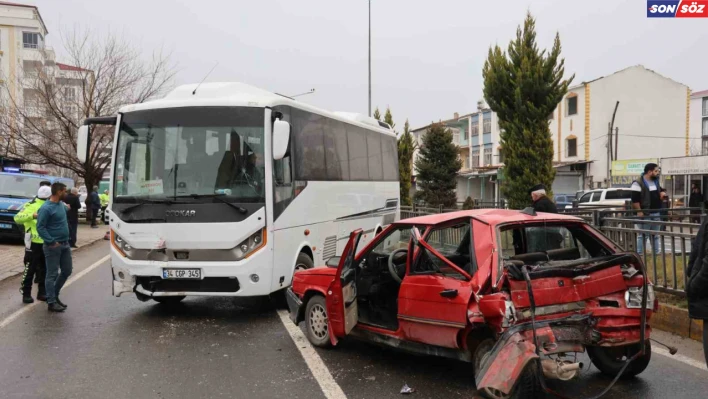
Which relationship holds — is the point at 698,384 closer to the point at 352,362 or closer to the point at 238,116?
the point at 352,362

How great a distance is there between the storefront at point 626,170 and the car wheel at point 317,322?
32876mm

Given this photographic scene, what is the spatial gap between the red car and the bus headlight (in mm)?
1993

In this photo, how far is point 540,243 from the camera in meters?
5.49

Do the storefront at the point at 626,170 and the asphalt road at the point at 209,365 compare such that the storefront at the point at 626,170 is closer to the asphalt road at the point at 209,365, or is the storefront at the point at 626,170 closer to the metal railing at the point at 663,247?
the metal railing at the point at 663,247

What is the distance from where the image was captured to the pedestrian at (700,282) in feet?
12.3

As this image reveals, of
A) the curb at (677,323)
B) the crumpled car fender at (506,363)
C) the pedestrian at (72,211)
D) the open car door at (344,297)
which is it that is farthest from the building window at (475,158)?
the crumpled car fender at (506,363)

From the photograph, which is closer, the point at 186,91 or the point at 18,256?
the point at 186,91

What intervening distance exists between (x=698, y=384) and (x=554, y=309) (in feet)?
5.58

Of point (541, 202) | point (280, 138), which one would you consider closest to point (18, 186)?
point (280, 138)

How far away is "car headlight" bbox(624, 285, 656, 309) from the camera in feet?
15.4

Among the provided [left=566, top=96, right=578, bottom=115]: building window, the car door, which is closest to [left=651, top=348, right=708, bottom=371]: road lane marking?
the car door

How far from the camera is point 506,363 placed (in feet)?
13.4

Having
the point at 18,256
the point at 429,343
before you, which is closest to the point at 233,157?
the point at 429,343

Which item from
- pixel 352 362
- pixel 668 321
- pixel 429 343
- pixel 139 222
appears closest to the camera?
pixel 429 343
